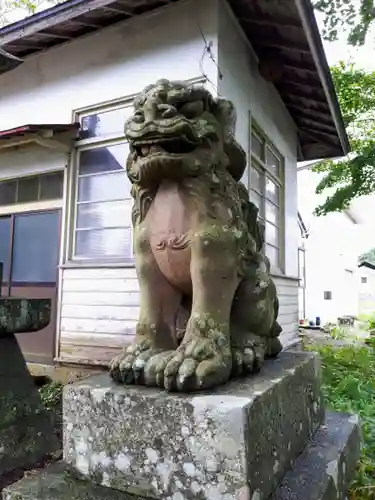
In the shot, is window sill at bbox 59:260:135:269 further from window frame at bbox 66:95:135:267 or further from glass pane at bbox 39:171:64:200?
glass pane at bbox 39:171:64:200

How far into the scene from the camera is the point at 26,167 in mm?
4965

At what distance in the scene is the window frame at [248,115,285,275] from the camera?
4.84 m

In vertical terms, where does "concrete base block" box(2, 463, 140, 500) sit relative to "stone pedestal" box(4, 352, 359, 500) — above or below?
below

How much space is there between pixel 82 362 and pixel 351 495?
10.2ft

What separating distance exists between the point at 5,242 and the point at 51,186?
974 mm

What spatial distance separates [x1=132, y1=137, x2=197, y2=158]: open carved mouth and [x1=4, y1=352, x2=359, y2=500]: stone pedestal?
26.8 inches

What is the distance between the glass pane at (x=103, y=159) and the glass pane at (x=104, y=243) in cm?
66

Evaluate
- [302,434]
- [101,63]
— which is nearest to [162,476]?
[302,434]

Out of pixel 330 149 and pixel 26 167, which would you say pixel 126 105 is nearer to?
pixel 26 167

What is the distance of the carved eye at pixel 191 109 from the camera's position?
4.09ft

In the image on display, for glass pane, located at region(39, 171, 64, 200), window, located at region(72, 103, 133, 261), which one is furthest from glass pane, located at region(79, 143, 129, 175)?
glass pane, located at region(39, 171, 64, 200)

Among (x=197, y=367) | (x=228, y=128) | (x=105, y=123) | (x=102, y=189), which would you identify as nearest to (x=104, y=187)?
(x=102, y=189)

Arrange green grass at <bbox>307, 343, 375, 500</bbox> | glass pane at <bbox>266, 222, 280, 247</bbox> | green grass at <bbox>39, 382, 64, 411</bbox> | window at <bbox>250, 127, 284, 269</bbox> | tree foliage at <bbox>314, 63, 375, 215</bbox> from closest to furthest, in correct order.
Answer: green grass at <bbox>307, 343, 375, 500</bbox> → green grass at <bbox>39, 382, 64, 411</bbox> → window at <bbox>250, 127, 284, 269</bbox> → glass pane at <bbox>266, 222, 280, 247</bbox> → tree foliage at <bbox>314, 63, 375, 215</bbox>

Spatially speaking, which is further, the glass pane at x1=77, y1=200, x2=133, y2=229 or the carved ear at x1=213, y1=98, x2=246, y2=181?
the glass pane at x1=77, y1=200, x2=133, y2=229
